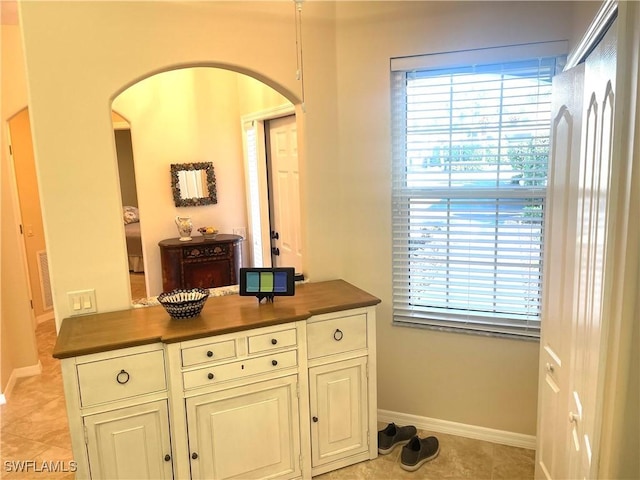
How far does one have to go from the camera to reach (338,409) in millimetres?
2607

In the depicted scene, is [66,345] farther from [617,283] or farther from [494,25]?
[494,25]

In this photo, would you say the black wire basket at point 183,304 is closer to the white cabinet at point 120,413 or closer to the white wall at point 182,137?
the white cabinet at point 120,413

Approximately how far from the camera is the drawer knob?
82.3 inches

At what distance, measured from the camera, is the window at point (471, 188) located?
2.54m

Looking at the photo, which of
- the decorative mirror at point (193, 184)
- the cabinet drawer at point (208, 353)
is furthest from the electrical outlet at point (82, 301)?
the decorative mirror at point (193, 184)

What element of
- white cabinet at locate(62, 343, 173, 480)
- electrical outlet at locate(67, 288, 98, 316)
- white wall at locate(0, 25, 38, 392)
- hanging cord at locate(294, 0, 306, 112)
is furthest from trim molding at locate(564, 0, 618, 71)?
white wall at locate(0, 25, 38, 392)

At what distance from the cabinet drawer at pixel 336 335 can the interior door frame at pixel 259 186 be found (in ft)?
5.94

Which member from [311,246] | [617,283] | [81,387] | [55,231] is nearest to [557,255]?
[617,283]

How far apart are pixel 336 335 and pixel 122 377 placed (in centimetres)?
106

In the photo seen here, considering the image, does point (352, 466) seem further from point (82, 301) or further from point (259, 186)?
point (259, 186)

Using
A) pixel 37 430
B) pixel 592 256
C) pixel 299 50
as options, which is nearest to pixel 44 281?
pixel 37 430

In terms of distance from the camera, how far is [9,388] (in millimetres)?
3660

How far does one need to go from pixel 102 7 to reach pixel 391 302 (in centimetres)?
223

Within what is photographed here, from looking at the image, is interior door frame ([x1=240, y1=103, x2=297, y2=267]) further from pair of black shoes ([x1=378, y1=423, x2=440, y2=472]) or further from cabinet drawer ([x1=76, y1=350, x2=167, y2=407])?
cabinet drawer ([x1=76, y1=350, x2=167, y2=407])
